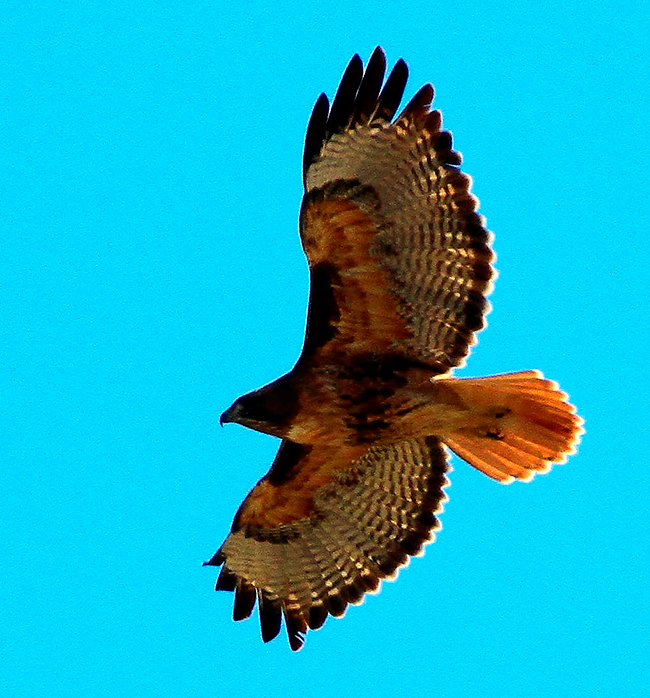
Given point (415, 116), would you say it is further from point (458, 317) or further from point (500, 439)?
point (500, 439)

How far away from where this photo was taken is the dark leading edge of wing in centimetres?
941

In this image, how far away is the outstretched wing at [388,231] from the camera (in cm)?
948

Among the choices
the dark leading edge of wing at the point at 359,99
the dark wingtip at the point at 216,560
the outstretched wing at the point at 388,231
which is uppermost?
the dark leading edge of wing at the point at 359,99

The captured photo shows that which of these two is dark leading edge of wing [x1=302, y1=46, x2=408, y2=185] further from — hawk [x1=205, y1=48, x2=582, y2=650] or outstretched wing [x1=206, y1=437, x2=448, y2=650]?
outstretched wing [x1=206, y1=437, x2=448, y2=650]

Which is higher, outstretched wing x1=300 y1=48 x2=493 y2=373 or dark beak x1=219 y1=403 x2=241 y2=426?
outstretched wing x1=300 y1=48 x2=493 y2=373

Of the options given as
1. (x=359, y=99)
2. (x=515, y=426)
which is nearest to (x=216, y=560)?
(x=515, y=426)

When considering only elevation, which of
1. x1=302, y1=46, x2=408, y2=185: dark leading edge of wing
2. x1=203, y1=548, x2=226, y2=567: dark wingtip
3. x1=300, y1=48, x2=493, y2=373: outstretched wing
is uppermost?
x1=302, y1=46, x2=408, y2=185: dark leading edge of wing

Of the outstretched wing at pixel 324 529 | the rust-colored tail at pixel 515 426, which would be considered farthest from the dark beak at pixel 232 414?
the rust-colored tail at pixel 515 426

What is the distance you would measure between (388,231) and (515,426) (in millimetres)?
1627

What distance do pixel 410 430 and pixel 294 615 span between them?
5.56ft

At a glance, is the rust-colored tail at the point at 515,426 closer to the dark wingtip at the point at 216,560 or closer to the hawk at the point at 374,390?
the hawk at the point at 374,390

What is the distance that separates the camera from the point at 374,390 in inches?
400

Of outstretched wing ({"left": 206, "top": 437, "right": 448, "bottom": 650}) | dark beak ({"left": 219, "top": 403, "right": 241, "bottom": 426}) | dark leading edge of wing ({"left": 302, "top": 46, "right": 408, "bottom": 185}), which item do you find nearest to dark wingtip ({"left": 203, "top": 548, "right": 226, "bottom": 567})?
outstretched wing ({"left": 206, "top": 437, "right": 448, "bottom": 650})

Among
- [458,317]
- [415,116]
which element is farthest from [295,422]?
[415,116]
